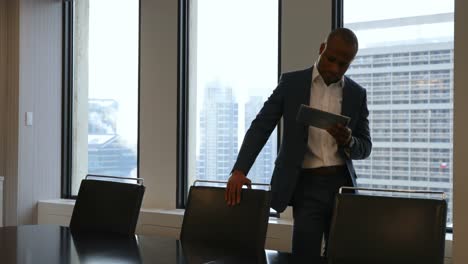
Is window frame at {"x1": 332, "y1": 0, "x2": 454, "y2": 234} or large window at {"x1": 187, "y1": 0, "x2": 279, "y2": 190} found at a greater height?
window frame at {"x1": 332, "y1": 0, "x2": 454, "y2": 234}

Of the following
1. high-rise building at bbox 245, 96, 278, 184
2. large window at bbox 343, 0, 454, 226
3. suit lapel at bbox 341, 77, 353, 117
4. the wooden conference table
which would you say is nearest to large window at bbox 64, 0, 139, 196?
high-rise building at bbox 245, 96, 278, 184

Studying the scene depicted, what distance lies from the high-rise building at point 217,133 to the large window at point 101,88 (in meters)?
0.63

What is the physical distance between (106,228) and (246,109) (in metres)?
1.64

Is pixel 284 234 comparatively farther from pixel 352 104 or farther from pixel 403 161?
pixel 352 104

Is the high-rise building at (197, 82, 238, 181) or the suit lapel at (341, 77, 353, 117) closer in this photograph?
the suit lapel at (341, 77, 353, 117)

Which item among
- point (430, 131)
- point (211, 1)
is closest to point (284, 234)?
point (430, 131)

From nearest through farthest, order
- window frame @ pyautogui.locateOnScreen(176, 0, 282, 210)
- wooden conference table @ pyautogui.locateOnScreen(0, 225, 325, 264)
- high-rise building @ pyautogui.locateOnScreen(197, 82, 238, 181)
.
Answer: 1. wooden conference table @ pyautogui.locateOnScreen(0, 225, 325, 264)
2. high-rise building @ pyautogui.locateOnScreen(197, 82, 238, 181)
3. window frame @ pyautogui.locateOnScreen(176, 0, 282, 210)

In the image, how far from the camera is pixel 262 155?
147 inches

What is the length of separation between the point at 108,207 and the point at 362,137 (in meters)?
1.20

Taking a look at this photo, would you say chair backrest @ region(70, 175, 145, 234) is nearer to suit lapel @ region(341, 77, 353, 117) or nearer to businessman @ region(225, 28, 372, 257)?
businessman @ region(225, 28, 372, 257)

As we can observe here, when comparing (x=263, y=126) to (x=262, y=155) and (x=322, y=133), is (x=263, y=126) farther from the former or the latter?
(x=262, y=155)

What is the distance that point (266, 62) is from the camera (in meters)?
3.71

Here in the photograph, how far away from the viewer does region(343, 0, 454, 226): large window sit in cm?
310

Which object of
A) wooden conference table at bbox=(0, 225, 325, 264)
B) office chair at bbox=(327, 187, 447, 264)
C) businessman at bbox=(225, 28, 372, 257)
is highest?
businessman at bbox=(225, 28, 372, 257)
